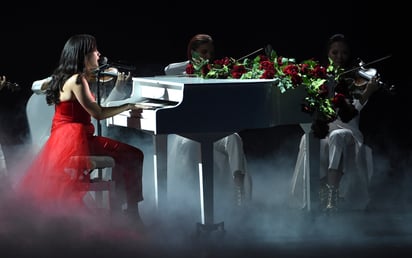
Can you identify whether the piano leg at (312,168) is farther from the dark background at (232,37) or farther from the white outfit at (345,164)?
the dark background at (232,37)

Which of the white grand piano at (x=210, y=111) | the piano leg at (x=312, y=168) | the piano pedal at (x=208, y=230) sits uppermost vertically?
the white grand piano at (x=210, y=111)

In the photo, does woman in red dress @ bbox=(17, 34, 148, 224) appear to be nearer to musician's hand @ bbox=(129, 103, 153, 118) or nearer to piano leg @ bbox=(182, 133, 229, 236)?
musician's hand @ bbox=(129, 103, 153, 118)

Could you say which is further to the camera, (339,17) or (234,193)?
(339,17)

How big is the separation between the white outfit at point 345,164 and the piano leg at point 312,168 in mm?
370

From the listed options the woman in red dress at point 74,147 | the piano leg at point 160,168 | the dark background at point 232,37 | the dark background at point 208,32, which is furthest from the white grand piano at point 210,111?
the dark background at point 208,32

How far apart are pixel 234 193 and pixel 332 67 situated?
110cm

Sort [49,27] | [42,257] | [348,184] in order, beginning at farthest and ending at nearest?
[49,27]
[348,184]
[42,257]

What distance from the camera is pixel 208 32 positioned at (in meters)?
9.31

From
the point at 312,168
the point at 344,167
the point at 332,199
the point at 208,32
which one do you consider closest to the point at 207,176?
the point at 312,168

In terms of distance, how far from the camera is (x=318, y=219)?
7.23 metres

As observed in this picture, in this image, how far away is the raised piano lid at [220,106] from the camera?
625cm

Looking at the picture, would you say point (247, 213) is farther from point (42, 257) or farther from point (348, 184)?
point (42, 257)

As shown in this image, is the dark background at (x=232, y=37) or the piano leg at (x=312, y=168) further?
the dark background at (x=232, y=37)

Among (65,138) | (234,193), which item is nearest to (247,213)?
(234,193)
